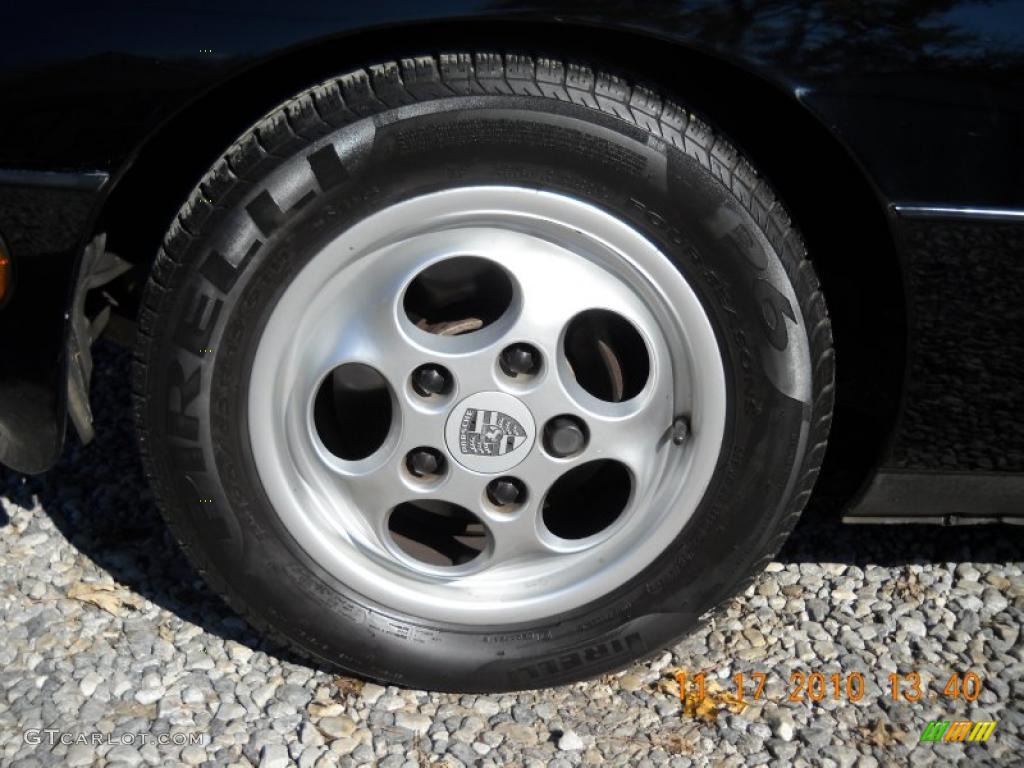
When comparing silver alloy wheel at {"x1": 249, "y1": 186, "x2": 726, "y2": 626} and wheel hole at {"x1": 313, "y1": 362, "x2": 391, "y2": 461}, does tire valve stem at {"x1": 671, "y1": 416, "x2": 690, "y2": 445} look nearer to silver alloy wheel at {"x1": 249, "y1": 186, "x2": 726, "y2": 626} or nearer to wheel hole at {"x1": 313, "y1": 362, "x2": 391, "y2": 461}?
silver alloy wheel at {"x1": 249, "y1": 186, "x2": 726, "y2": 626}

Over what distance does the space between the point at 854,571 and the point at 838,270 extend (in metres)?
0.83

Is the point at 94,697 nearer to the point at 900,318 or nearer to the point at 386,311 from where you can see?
the point at 386,311

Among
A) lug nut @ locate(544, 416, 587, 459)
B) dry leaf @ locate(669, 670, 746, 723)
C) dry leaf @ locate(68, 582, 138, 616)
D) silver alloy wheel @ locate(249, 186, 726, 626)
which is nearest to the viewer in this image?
silver alloy wheel @ locate(249, 186, 726, 626)

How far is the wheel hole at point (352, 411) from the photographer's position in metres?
2.11

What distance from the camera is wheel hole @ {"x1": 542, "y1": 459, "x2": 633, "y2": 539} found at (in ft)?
7.14

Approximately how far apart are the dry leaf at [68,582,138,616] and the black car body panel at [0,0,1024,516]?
1.90ft

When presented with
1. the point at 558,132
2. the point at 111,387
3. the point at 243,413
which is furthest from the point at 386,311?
the point at 111,387

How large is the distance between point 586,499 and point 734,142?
76 cm

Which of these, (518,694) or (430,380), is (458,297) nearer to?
(430,380)

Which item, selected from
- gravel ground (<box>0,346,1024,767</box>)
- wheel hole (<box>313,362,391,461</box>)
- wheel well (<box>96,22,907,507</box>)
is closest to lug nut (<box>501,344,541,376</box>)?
wheel hole (<box>313,362,391,461</box>)

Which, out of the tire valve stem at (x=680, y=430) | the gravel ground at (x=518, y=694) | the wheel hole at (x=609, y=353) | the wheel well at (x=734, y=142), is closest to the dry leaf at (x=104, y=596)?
the gravel ground at (x=518, y=694)

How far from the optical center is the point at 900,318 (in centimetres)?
194

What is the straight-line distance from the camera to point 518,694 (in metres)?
2.16

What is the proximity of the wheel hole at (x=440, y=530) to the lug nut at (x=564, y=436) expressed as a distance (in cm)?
26
